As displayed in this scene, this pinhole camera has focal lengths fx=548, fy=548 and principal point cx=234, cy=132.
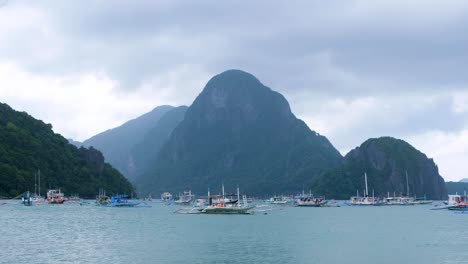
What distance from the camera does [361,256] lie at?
43.5 meters

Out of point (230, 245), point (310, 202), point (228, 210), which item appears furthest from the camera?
point (310, 202)

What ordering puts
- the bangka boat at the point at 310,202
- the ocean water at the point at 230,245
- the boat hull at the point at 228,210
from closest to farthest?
the ocean water at the point at 230,245, the boat hull at the point at 228,210, the bangka boat at the point at 310,202

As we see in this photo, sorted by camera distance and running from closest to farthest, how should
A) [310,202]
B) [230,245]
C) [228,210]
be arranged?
1. [230,245]
2. [228,210]
3. [310,202]

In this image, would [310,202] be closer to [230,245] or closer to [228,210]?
[228,210]

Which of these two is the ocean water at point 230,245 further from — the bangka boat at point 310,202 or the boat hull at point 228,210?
the bangka boat at point 310,202

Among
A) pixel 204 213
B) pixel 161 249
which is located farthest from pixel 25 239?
pixel 204 213

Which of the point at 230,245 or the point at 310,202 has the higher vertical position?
the point at 310,202

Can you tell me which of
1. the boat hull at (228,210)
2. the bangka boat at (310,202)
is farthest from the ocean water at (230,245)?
the bangka boat at (310,202)

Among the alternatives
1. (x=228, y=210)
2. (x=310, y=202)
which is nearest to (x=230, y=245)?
(x=228, y=210)

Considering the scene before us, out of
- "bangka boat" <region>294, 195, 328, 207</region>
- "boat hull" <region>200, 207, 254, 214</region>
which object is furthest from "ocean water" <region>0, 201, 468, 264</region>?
"bangka boat" <region>294, 195, 328, 207</region>

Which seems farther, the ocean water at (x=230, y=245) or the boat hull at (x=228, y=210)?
the boat hull at (x=228, y=210)

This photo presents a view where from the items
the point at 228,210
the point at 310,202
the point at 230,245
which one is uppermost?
the point at 310,202

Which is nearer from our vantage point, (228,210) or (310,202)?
(228,210)

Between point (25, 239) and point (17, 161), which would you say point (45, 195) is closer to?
point (17, 161)
